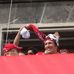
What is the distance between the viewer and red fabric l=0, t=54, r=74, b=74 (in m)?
4.01

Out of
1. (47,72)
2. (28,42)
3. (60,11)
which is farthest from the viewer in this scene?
(60,11)

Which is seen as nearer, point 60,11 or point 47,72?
point 47,72

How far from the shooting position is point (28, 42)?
599 cm

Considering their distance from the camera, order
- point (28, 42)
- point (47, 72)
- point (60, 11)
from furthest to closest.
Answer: point (60, 11)
point (28, 42)
point (47, 72)

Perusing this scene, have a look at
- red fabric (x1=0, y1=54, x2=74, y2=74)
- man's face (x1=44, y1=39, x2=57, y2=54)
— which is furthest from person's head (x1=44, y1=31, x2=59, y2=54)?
red fabric (x1=0, y1=54, x2=74, y2=74)

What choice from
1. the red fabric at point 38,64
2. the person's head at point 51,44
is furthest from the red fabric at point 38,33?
the red fabric at point 38,64

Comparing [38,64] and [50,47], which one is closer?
[38,64]

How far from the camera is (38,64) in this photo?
4.09 m

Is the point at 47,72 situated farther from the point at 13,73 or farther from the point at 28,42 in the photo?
the point at 28,42

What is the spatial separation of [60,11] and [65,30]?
81 cm

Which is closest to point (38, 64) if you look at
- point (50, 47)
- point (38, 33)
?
point (50, 47)

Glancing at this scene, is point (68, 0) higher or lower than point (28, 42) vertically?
higher

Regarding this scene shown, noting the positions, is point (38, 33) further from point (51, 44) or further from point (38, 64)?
point (38, 64)

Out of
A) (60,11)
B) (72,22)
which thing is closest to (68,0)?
(60,11)
